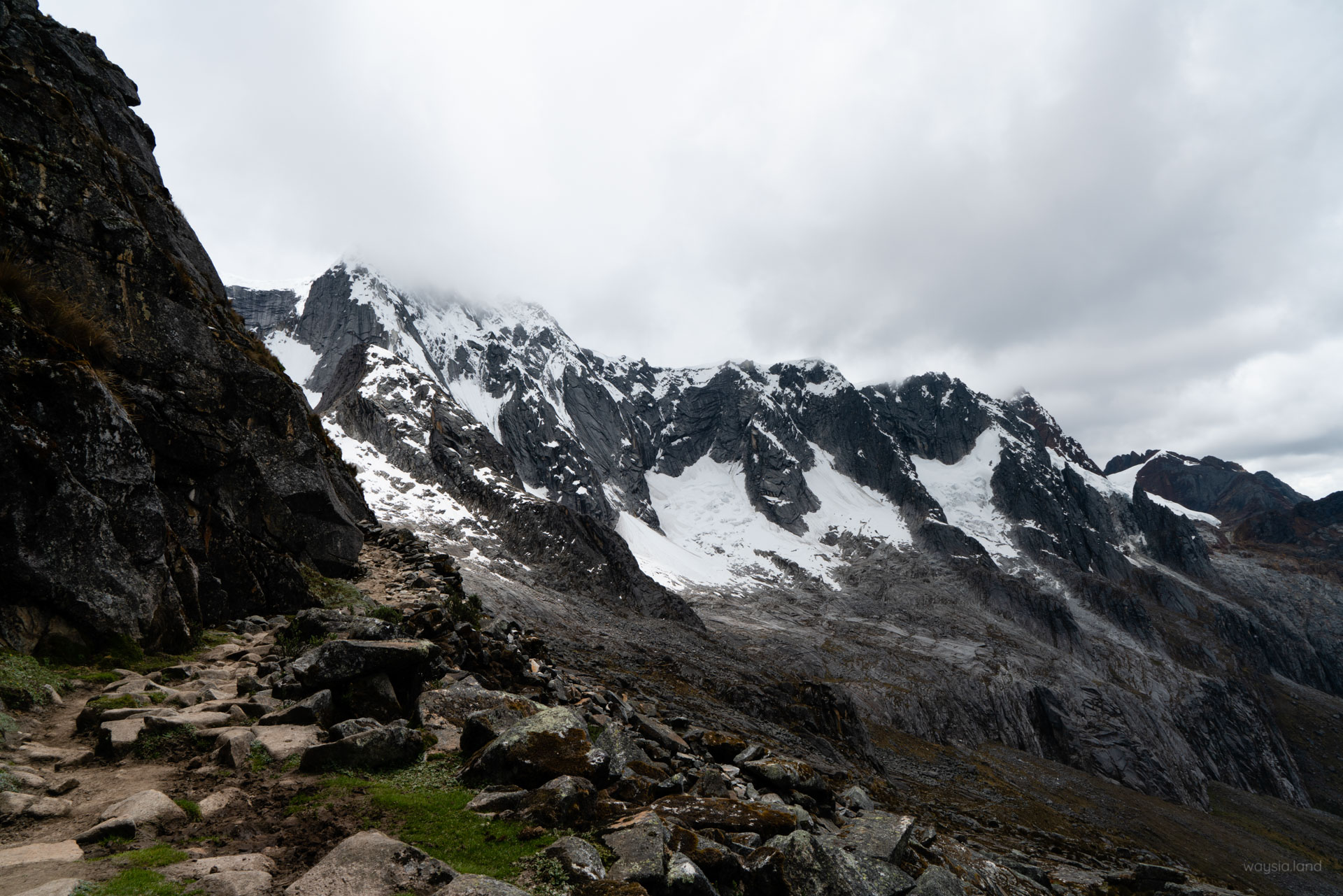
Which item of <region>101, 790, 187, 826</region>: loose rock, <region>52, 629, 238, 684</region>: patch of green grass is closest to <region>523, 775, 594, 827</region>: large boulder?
<region>101, 790, 187, 826</region>: loose rock

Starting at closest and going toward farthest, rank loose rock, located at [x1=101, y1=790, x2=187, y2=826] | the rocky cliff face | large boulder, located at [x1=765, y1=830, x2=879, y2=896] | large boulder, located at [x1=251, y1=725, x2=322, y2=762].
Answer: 1. loose rock, located at [x1=101, y1=790, x2=187, y2=826]
2. large boulder, located at [x1=765, y1=830, x2=879, y2=896]
3. large boulder, located at [x1=251, y1=725, x2=322, y2=762]
4. the rocky cliff face

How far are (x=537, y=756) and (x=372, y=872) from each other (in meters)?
2.85

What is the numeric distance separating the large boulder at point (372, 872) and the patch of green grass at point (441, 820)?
46 cm

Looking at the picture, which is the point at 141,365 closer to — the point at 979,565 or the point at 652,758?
the point at 652,758

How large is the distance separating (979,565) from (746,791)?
20332 centimetres

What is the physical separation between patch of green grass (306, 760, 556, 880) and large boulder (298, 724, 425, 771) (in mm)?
194

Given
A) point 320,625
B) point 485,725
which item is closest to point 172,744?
point 485,725

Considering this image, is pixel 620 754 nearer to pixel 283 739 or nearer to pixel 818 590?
pixel 283 739

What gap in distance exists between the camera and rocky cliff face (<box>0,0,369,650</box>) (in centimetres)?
985

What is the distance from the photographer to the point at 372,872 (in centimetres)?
560

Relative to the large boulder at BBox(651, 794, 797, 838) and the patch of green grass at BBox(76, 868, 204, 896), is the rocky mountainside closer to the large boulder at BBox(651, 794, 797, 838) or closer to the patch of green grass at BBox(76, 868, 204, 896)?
the large boulder at BBox(651, 794, 797, 838)

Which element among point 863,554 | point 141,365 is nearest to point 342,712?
point 141,365

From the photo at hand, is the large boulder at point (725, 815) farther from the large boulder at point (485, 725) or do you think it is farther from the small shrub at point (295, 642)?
the small shrub at point (295, 642)

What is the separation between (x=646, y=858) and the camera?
21.5 feet
